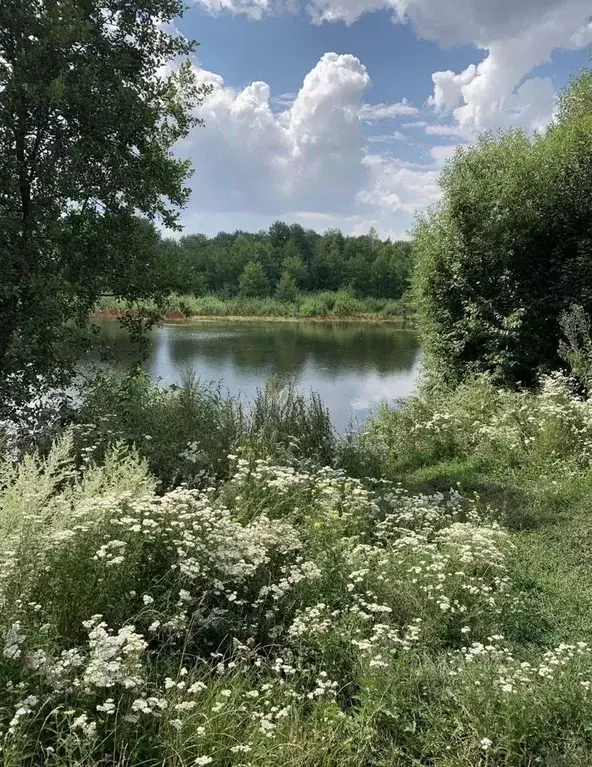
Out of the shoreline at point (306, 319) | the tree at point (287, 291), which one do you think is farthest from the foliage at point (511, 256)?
the tree at point (287, 291)

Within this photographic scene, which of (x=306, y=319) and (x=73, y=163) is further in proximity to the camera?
(x=306, y=319)

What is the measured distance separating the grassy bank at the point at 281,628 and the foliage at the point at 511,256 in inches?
228

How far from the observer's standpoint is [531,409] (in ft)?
24.8

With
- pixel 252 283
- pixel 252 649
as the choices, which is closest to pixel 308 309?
pixel 252 283

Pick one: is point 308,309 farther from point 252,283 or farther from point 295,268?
point 295,268

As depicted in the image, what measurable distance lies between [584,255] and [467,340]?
2396 millimetres

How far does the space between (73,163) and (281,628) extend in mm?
4924

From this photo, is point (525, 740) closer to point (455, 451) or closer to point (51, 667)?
point (51, 667)

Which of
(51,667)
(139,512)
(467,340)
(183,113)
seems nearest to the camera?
(51,667)

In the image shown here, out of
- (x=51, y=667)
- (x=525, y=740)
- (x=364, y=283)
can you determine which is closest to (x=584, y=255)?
(x=525, y=740)

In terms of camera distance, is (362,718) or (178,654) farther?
(178,654)

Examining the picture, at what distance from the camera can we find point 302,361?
73.4 ft

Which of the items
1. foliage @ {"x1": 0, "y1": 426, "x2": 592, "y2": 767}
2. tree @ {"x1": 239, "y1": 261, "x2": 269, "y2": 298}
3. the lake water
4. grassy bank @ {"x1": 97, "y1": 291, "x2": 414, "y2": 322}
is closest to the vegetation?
foliage @ {"x1": 0, "y1": 426, "x2": 592, "y2": 767}

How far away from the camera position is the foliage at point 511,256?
10.2m
